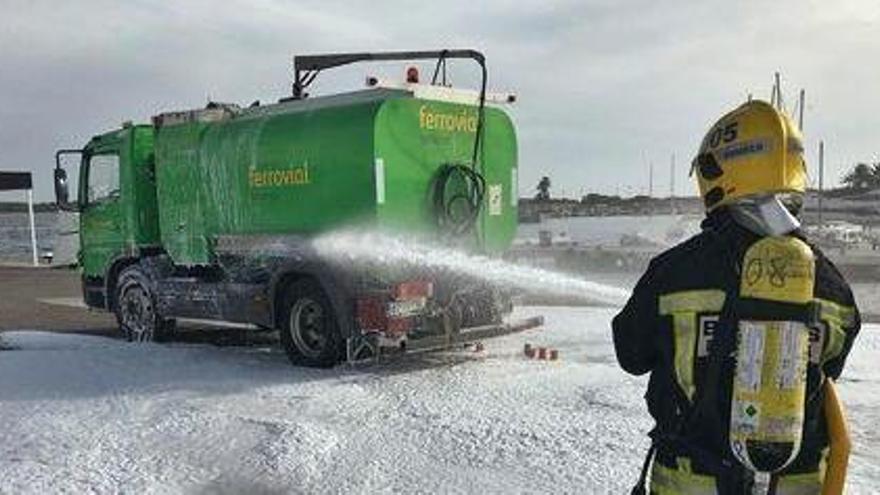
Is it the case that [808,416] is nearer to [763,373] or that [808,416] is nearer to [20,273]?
[763,373]

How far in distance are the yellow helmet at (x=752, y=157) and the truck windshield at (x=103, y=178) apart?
11.2 metres

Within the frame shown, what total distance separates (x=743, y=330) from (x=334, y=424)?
5032 millimetres

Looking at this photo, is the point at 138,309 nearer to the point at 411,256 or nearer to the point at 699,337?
the point at 411,256

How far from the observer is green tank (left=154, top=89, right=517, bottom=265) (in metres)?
9.59

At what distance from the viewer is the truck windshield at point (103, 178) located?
12945 mm

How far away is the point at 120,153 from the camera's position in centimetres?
1273

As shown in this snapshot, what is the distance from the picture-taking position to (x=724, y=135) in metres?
2.81

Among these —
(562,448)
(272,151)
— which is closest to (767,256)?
(562,448)

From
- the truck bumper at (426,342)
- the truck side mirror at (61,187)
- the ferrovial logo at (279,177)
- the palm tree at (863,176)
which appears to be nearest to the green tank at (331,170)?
the ferrovial logo at (279,177)

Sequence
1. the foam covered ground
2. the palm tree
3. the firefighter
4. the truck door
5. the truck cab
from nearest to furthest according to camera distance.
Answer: the firefighter → the foam covered ground → the truck cab → the truck door → the palm tree

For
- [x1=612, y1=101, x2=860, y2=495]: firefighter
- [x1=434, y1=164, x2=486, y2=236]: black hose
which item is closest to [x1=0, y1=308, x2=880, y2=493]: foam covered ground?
[x1=434, y1=164, x2=486, y2=236]: black hose

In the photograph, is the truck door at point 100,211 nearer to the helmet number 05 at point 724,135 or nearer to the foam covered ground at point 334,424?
the foam covered ground at point 334,424

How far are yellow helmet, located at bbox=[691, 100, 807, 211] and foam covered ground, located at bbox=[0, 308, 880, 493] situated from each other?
3.12 meters

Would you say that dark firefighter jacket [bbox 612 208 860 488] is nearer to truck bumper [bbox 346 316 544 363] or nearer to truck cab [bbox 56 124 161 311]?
truck bumper [bbox 346 316 544 363]
